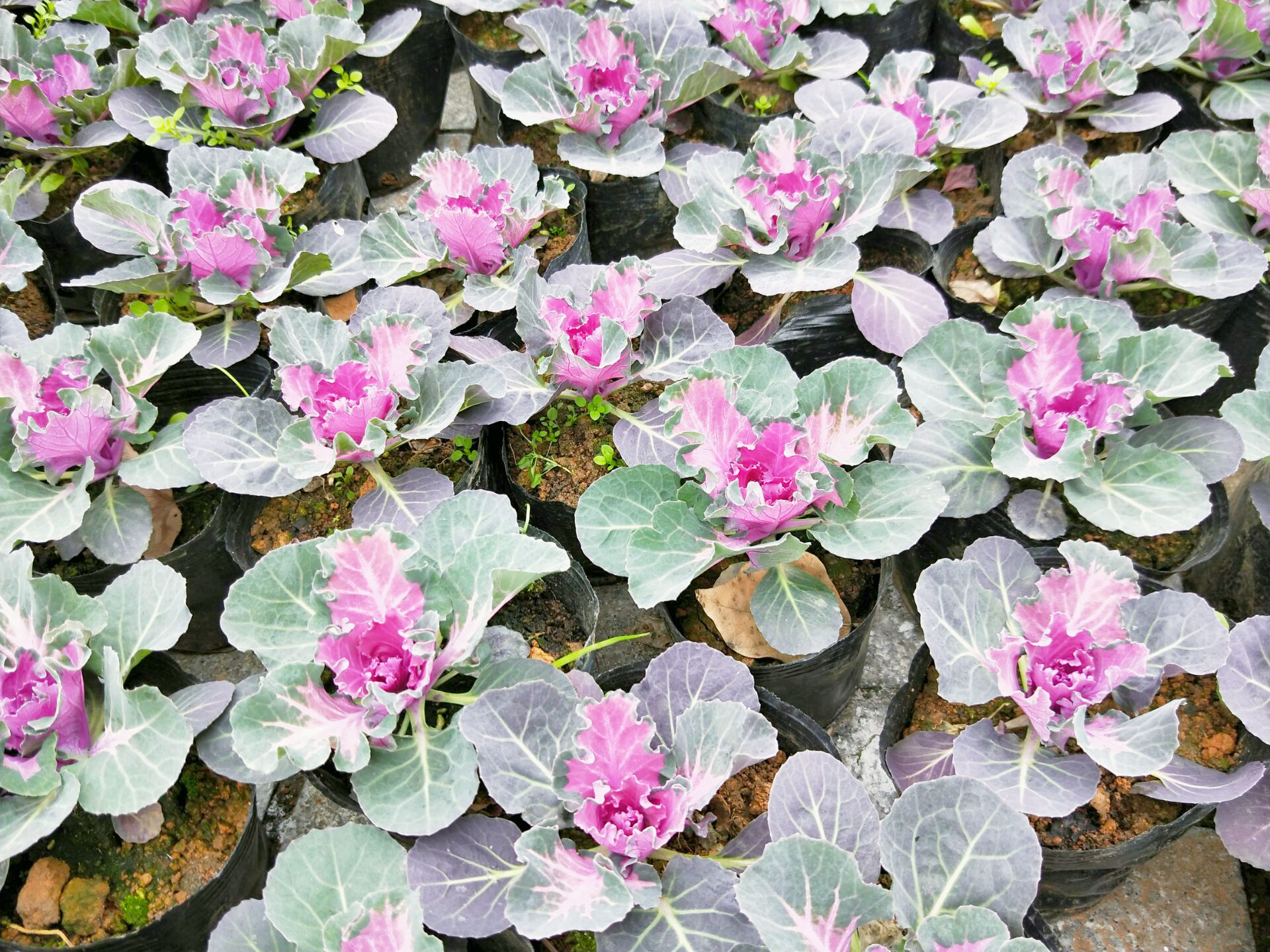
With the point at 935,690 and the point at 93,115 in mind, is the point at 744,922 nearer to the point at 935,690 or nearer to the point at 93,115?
the point at 935,690

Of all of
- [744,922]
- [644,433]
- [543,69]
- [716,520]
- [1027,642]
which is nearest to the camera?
[744,922]

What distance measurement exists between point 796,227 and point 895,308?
0.27 m

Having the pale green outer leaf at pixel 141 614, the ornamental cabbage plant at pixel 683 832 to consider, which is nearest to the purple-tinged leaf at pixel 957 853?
the ornamental cabbage plant at pixel 683 832

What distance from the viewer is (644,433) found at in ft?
6.26

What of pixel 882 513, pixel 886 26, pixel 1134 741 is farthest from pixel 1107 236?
pixel 886 26

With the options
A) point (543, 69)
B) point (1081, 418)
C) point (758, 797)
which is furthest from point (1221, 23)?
→ point (758, 797)

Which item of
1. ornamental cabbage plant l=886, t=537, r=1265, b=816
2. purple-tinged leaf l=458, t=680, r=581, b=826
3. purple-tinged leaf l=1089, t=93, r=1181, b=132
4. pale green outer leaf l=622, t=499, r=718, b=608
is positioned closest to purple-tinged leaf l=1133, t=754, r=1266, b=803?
ornamental cabbage plant l=886, t=537, r=1265, b=816

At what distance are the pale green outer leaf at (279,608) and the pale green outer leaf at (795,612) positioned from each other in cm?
70

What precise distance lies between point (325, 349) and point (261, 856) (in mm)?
910

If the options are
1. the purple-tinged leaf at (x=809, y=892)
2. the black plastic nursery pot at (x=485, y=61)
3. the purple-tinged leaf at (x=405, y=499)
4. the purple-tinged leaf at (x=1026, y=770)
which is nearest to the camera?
the purple-tinged leaf at (x=809, y=892)

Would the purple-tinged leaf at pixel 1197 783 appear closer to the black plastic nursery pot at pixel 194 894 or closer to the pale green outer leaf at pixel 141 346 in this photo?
the black plastic nursery pot at pixel 194 894

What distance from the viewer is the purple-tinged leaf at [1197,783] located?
1.45m

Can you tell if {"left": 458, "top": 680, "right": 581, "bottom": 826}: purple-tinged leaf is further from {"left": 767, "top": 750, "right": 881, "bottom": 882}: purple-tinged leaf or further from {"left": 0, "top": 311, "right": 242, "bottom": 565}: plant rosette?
{"left": 0, "top": 311, "right": 242, "bottom": 565}: plant rosette

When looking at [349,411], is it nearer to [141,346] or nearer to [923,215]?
[141,346]
